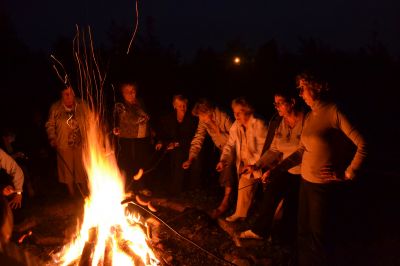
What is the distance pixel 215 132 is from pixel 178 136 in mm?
791

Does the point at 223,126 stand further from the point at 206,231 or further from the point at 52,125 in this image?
the point at 52,125

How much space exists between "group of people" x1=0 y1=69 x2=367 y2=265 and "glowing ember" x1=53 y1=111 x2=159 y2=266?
100 cm

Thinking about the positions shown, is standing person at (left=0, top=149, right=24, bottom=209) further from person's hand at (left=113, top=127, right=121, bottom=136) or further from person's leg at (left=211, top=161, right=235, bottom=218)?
Result: person's leg at (left=211, top=161, right=235, bottom=218)

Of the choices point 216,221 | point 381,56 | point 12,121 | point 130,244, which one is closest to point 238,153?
point 216,221

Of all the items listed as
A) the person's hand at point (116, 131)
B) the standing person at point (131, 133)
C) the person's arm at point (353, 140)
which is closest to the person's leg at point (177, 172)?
the standing person at point (131, 133)

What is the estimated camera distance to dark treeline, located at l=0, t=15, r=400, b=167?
10.4m

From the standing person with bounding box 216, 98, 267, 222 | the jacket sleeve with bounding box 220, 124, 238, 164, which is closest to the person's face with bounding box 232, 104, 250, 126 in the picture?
the standing person with bounding box 216, 98, 267, 222

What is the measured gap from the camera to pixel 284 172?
4.52m

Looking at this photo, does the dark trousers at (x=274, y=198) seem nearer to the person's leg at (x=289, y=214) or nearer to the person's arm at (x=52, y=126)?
the person's leg at (x=289, y=214)

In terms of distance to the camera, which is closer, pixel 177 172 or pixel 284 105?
pixel 284 105

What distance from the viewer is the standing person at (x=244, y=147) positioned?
5.07 meters

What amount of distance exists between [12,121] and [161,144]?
441 cm

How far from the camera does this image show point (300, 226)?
4.15 m

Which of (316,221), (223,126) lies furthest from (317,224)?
(223,126)
